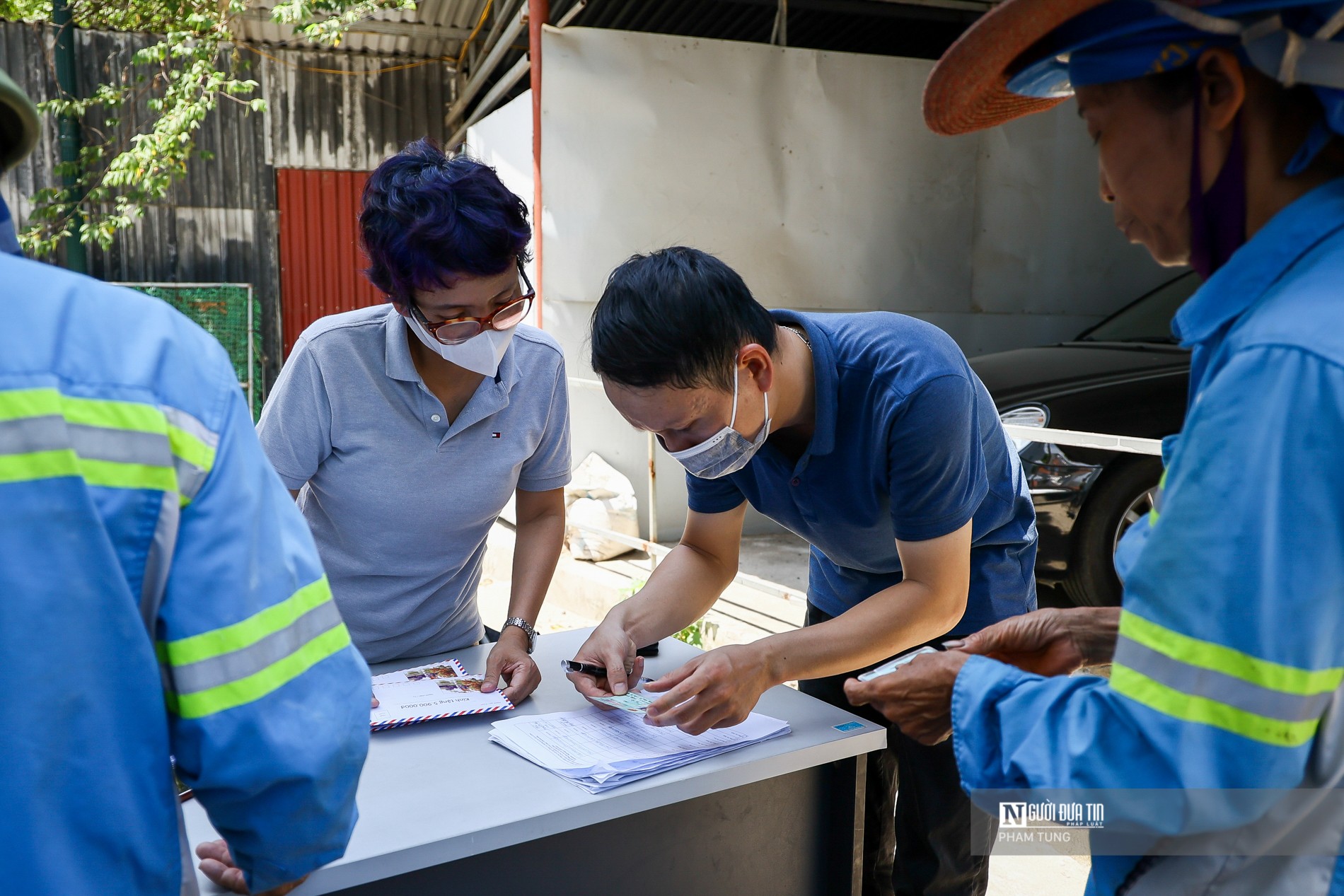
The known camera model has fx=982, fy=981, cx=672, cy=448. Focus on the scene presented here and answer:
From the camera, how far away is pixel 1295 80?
839mm

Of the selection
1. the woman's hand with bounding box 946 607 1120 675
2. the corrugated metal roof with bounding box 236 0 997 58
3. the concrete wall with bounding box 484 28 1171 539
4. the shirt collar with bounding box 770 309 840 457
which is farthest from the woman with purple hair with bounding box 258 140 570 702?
the corrugated metal roof with bounding box 236 0 997 58

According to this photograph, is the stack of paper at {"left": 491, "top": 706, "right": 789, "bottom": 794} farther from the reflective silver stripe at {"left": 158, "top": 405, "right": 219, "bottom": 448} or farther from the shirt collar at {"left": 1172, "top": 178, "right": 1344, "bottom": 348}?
the shirt collar at {"left": 1172, "top": 178, "right": 1344, "bottom": 348}

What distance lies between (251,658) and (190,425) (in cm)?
21

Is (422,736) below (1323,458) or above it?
below

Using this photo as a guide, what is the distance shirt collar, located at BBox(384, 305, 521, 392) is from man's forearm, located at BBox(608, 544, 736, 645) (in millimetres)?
530

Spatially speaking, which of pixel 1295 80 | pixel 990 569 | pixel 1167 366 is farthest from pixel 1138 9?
pixel 1167 366

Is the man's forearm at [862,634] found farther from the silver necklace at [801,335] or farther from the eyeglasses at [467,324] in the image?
the eyeglasses at [467,324]

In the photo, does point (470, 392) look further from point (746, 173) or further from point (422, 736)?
point (746, 173)

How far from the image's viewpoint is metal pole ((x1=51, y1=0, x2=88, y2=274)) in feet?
24.2

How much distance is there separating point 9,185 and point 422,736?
8.76m

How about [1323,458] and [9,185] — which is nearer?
[1323,458]

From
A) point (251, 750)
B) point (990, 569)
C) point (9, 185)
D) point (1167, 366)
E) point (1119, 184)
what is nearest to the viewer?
point (251, 750)

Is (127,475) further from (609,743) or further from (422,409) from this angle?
(422,409)

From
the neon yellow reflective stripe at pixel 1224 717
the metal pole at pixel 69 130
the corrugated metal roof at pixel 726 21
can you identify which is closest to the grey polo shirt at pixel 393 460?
the neon yellow reflective stripe at pixel 1224 717
